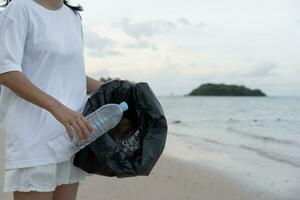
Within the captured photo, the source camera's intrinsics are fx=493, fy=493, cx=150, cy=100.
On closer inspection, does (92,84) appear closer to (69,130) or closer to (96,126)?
(96,126)

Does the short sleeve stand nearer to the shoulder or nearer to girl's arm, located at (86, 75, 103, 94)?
the shoulder

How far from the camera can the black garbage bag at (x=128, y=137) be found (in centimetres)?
196

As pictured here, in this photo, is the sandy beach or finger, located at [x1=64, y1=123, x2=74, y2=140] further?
the sandy beach

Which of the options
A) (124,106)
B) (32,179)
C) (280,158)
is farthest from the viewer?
(280,158)

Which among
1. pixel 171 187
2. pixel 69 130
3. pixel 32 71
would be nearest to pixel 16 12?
pixel 32 71

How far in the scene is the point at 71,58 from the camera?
203 centimetres

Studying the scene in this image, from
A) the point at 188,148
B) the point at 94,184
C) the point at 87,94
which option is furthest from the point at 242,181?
the point at 87,94

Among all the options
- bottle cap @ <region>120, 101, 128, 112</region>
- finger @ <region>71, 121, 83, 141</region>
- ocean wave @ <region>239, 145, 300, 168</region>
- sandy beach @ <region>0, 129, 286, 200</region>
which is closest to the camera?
finger @ <region>71, 121, 83, 141</region>

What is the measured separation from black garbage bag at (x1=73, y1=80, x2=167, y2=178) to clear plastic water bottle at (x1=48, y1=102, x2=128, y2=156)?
36mm

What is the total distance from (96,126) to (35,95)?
268 millimetres

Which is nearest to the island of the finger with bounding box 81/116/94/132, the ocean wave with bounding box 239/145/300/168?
the ocean wave with bounding box 239/145/300/168

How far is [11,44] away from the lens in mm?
1848

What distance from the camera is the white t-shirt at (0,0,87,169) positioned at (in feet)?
6.12

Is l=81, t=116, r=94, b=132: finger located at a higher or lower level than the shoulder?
lower
